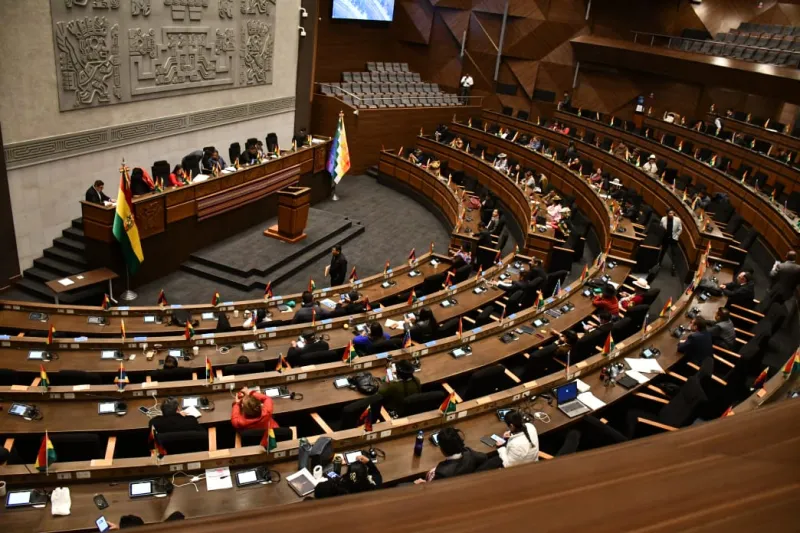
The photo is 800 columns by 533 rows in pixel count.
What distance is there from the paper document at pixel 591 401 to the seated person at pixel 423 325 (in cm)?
183

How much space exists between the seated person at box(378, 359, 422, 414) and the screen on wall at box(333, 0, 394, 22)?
49.5 ft

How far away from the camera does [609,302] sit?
24.6 feet

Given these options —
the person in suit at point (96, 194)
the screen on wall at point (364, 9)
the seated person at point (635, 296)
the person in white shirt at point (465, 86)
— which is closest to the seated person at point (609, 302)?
the seated person at point (635, 296)

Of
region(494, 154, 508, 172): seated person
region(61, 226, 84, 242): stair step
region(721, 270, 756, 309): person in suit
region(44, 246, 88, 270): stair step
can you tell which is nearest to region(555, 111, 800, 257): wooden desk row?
region(721, 270, 756, 309): person in suit

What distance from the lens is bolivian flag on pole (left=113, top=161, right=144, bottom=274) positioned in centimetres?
812

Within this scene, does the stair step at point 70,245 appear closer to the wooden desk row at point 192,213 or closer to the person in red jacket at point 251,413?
the wooden desk row at point 192,213

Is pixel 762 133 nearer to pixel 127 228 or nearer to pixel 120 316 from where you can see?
pixel 127 228

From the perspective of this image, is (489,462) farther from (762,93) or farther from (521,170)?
(762,93)

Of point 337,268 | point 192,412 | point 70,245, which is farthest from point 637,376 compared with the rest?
point 70,245

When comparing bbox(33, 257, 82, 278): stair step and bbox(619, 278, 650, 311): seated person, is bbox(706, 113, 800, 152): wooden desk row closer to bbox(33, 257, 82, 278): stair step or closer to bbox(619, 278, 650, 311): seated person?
bbox(619, 278, 650, 311): seated person

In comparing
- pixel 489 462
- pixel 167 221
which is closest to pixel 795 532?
pixel 489 462

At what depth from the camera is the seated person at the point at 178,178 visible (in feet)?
31.9

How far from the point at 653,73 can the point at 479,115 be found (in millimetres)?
5083

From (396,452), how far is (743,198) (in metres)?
9.68
